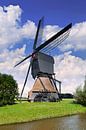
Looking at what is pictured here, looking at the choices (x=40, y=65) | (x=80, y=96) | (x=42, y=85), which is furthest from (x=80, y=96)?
(x=40, y=65)

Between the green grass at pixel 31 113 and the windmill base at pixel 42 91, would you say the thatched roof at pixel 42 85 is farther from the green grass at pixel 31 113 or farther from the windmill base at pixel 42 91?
the green grass at pixel 31 113

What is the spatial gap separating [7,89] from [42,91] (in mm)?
21390

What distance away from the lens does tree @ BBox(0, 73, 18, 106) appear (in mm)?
100375

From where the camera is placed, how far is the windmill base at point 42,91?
400 feet

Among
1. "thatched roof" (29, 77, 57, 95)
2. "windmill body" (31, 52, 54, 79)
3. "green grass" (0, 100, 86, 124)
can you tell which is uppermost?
"windmill body" (31, 52, 54, 79)

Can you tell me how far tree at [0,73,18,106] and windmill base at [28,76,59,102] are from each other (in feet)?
50.8

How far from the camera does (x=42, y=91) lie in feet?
401

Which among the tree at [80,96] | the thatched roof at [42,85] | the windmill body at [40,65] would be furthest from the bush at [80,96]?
the windmill body at [40,65]

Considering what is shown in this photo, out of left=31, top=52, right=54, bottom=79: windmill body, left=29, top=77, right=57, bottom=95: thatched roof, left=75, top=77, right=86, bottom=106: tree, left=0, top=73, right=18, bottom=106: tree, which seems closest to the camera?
left=0, top=73, right=18, bottom=106: tree

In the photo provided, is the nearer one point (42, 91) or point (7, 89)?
point (7, 89)

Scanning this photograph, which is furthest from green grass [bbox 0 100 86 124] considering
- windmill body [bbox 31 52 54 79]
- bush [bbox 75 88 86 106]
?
windmill body [bbox 31 52 54 79]

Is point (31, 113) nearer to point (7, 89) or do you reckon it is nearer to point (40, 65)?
point (7, 89)

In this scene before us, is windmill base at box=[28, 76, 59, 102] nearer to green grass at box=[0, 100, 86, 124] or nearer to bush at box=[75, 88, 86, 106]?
bush at box=[75, 88, 86, 106]

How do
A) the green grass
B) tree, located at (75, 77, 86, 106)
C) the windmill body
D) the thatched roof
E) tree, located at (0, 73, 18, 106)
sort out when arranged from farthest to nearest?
the thatched roof < the windmill body < tree, located at (75, 77, 86, 106) < tree, located at (0, 73, 18, 106) < the green grass
